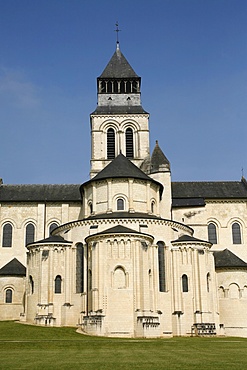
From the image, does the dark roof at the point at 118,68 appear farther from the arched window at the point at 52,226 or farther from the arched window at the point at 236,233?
the arched window at the point at 236,233

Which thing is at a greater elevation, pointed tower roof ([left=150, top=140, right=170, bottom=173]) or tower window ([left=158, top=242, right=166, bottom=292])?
pointed tower roof ([left=150, top=140, right=170, bottom=173])

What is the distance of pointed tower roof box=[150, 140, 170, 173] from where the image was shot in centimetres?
5391

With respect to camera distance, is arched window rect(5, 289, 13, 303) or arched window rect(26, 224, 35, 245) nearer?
arched window rect(5, 289, 13, 303)

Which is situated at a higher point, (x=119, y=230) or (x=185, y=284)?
(x=119, y=230)

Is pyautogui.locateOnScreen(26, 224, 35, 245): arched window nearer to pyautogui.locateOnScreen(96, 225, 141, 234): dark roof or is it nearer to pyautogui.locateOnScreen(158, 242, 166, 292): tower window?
pyautogui.locateOnScreen(96, 225, 141, 234): dark roof

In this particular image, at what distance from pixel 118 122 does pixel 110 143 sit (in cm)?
305

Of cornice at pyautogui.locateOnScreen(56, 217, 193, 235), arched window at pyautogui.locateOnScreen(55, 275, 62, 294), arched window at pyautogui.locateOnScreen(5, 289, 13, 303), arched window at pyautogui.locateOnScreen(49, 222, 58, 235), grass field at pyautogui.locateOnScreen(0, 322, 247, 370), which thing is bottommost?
grass field at pyautogui.locateOnScreen(0, 322, 247, 370)

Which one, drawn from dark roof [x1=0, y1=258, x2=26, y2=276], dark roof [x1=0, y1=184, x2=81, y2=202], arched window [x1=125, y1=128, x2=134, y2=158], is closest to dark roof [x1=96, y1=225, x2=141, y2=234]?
dark roof [x1=0, y1=258, x2=26, y2=276]

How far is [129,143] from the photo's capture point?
212ft

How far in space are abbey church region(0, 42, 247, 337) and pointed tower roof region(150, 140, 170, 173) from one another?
4.5 inches

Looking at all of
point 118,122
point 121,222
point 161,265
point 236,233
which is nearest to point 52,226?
point 121,222

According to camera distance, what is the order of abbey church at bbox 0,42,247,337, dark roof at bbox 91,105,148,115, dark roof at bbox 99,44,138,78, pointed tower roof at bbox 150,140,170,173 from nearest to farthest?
abbey church at bbox 0,42,247,337 < pointed tower roof at bbox 150,140,170,173 < dark roof at bbox 91,105,148,115 < dark roof at bbox 99,44,138,78

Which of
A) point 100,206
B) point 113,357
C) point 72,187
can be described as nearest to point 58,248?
point 100,206

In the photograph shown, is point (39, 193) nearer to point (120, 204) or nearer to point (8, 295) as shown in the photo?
point (8, 295)
